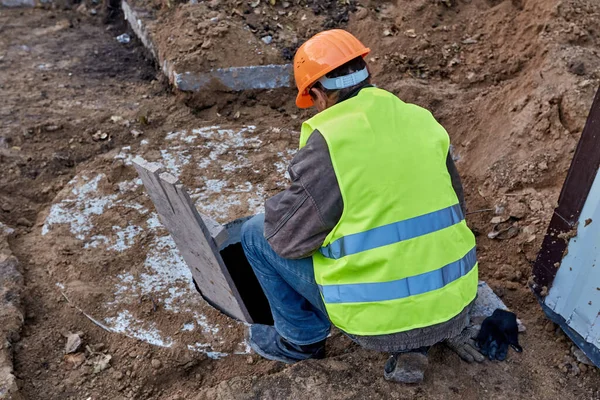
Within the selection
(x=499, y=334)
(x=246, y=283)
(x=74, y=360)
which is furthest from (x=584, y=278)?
(x=74, y=360)

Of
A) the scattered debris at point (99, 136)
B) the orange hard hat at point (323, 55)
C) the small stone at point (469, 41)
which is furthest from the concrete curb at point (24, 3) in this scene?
the orange hard hat at point (323, 55)

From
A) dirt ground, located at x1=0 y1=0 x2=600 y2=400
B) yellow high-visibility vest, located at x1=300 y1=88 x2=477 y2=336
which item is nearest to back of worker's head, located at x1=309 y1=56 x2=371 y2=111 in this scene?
yellow high-visibility vest, located at x1=300 y1=88 x2=477 y2=336

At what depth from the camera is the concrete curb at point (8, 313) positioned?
8.79ft

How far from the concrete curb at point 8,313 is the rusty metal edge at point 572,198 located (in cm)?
280

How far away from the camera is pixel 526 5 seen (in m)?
5.48

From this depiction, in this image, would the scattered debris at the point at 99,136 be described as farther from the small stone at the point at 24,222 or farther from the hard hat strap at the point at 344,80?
the hard hat strap at the point at 344,80

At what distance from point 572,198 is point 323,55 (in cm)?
138

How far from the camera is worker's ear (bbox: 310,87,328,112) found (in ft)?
7.51

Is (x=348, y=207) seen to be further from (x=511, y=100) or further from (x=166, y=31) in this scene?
(x=166, y=31)

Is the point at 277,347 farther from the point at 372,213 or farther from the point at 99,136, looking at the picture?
the point at 99,136

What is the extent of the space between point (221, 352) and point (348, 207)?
60.5 inches

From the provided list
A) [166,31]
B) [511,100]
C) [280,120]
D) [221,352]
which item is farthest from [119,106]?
[511,100]

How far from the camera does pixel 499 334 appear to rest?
105 inches

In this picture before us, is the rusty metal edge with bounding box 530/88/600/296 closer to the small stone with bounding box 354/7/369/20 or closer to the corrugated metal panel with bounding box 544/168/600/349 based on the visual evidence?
the corrugated metal panel with bounding box 544/168/600/349
